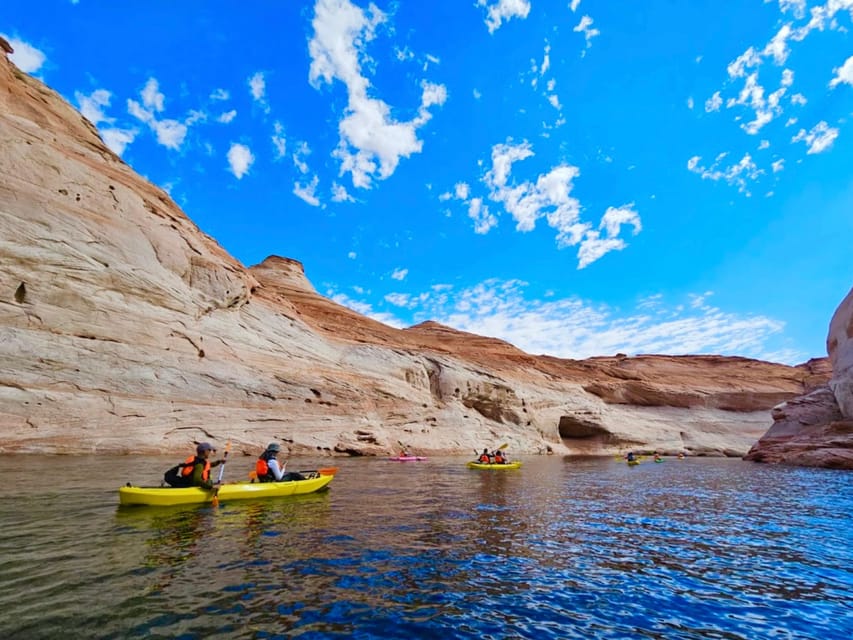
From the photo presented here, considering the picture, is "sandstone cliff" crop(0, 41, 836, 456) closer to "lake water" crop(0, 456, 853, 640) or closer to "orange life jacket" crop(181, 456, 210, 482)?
"lake water" crop(0, 456, 853, 640)

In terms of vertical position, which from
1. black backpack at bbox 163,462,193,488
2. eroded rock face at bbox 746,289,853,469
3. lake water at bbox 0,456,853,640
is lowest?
lake water at bbox 0,456,853,640

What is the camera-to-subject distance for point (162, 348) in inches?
906

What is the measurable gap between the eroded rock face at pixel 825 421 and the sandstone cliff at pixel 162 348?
182 centimetres

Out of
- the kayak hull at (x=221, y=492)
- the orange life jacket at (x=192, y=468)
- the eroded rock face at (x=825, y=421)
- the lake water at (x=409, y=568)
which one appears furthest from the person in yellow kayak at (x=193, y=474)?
the eroded rock face at (x=825, y=421)

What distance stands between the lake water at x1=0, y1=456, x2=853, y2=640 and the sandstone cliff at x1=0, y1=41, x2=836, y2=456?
8.08 metres

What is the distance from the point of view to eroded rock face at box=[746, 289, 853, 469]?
27.3m

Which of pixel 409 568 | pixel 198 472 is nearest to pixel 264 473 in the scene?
pixel 198 472

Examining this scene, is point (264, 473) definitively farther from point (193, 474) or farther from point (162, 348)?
point (162, 348)

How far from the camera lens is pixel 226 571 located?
6.16 metres

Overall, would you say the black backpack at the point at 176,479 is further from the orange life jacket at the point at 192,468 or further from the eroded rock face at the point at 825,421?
the eroded rock face at the point at 825,421

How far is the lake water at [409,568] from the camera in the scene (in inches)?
190

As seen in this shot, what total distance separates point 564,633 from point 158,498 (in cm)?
887

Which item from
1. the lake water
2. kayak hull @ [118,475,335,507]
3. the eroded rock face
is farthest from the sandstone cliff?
kayak hull @ [118,475,335,507]

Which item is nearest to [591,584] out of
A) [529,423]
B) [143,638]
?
[143,638]
